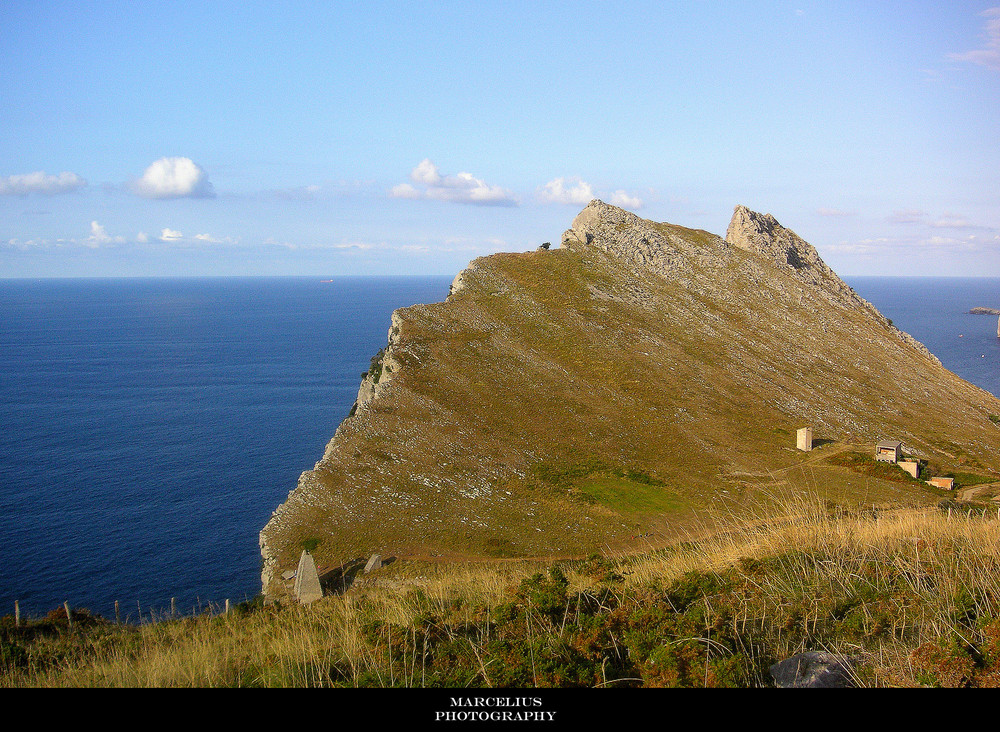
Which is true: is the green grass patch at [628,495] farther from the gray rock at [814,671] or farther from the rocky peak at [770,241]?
the rocky peak at [770,241]

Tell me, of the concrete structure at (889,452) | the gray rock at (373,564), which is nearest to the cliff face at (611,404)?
the gray rock at (373,564)

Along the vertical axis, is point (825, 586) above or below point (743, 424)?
above

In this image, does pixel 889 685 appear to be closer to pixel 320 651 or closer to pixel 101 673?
pixel 320 651

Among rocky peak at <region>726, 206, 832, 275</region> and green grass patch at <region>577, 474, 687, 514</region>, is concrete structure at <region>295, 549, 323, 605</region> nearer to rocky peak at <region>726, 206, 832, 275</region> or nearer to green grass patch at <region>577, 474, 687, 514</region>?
green grass patch at <region>577, 474, 687, 514</region>

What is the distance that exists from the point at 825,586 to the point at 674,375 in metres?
41.2

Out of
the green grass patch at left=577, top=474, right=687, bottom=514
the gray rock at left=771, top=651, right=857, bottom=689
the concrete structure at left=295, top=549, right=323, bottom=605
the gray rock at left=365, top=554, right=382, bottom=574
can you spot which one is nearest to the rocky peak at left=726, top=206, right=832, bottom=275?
the green grass patch at left=577, top=474, right=687, bottom=514

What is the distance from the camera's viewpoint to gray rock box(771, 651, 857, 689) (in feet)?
21.7

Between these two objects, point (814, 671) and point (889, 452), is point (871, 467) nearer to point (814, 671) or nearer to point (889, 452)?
point (889, 452)

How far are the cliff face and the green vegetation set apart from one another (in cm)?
949

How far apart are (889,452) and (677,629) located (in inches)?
1601

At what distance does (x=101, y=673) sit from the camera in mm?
7848

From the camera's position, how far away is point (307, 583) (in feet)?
79.2

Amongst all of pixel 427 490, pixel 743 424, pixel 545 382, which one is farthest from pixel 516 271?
pixel 427 490
